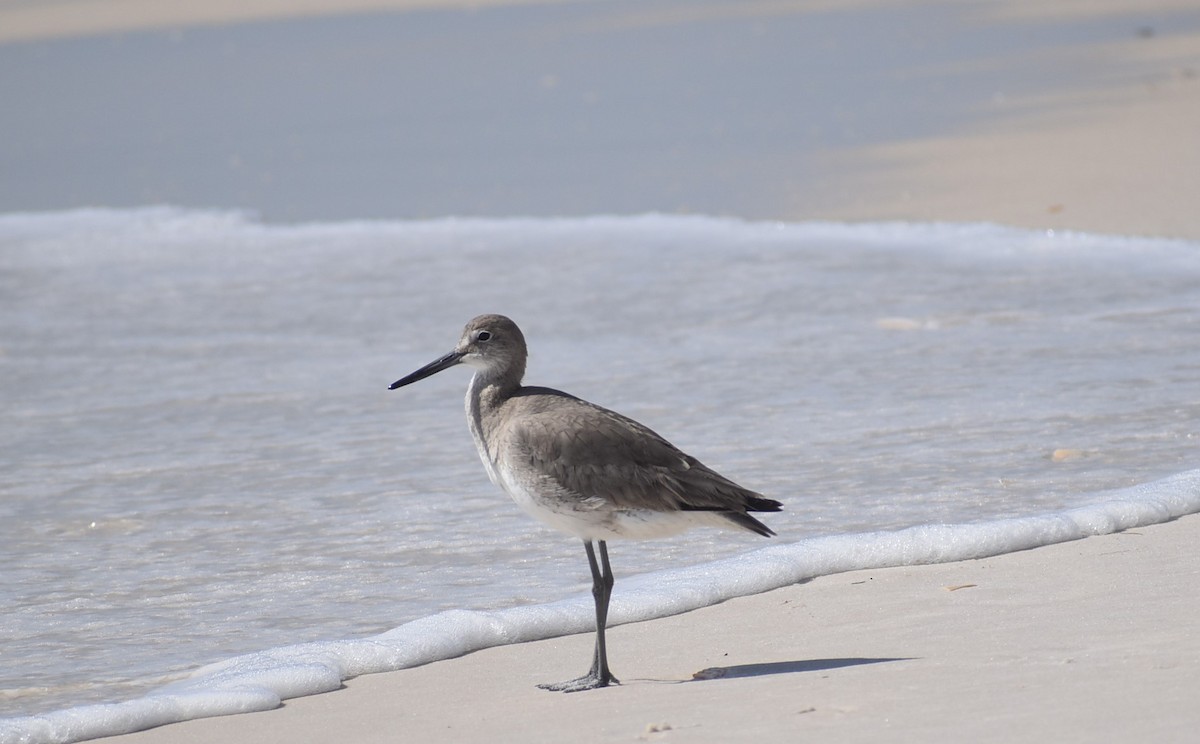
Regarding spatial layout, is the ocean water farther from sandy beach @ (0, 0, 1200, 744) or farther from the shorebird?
the shorebird

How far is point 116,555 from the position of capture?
234 inches

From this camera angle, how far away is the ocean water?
5.21m

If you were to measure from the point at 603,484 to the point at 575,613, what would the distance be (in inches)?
25.5

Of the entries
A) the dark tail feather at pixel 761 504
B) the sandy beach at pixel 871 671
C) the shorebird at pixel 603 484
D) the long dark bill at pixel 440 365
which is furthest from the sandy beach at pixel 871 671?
the long dark bill at pixel 440 365

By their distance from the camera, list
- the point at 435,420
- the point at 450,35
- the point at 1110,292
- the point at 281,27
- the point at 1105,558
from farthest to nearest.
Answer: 1. the point at 281,27
2. the point at 450,35
3. the point at 1110,292
4. the point at 435,420
5. the point at 1105,558

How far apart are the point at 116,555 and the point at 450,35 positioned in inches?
649

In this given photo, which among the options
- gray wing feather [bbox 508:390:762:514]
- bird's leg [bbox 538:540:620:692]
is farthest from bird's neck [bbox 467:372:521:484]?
bird's leg [bbox 538:540:620:692]

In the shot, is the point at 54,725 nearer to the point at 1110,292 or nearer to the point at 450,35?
the point at 1110,292

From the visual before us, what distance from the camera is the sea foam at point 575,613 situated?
4.43 metres

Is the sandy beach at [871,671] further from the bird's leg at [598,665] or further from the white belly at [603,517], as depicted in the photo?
the white belly at [603,517]

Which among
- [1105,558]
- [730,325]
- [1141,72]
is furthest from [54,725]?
[1141,72]

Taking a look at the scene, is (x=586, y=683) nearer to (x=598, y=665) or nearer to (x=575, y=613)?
(x=598, y=665)

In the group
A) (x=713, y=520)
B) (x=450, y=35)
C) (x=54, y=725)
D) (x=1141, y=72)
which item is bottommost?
(x=54, y=725)

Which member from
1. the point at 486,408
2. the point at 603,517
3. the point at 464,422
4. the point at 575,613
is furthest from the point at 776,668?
the point at 464,422
